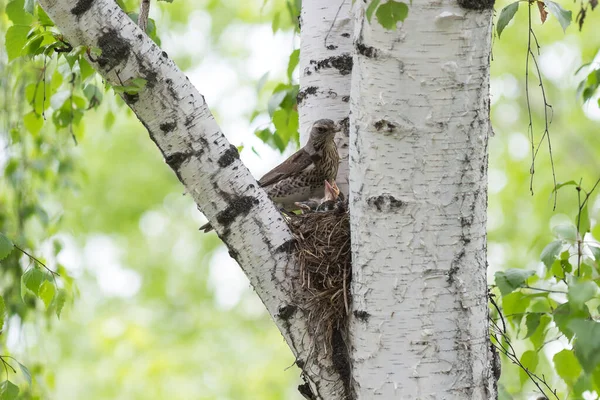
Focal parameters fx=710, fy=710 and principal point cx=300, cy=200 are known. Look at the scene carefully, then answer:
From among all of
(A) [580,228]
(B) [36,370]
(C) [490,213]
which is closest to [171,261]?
(C) [490,213]

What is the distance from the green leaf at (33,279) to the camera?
7.18 feet

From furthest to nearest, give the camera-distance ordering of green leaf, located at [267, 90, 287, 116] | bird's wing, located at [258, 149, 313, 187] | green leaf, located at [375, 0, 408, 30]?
bird's wing, located at [258, 149, 313, 187]
green leaf, located at [267, 90, 287, 116]
green leaf, located at [375, 0, 408, 30]

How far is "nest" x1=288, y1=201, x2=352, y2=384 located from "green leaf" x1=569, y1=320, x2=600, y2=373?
662 mm

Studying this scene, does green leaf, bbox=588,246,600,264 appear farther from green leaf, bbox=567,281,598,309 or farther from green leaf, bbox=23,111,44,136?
green leaf, bbox=23,111,44,136

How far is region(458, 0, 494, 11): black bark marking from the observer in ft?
5.66

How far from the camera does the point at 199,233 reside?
9.70m

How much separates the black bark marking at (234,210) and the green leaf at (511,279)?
898mm

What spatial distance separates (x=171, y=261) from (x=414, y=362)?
8238mm

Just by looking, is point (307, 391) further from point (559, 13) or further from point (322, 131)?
point (559, 13)

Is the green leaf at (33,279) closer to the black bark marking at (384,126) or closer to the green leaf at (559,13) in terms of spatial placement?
the black bark marking at (384,126)

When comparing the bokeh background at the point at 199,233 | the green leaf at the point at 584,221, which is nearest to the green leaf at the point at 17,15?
the green leaf at the point at 584,221

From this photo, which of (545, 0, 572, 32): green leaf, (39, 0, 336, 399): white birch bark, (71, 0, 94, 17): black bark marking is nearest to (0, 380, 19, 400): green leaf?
(39, 0, 336, 399): white birch bark

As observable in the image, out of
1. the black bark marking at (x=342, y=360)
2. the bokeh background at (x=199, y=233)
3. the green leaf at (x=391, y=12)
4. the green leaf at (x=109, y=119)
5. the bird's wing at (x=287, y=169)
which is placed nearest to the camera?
the green leaf at (x=391, y=12)

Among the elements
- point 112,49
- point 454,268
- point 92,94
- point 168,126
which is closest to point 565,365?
point 454,268
